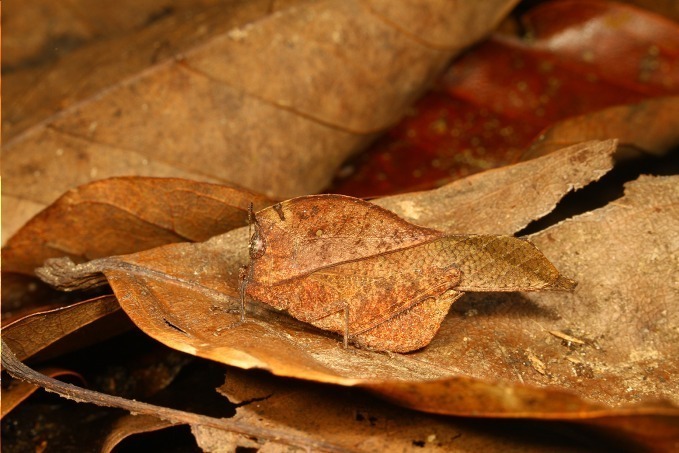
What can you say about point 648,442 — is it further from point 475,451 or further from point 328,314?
point 328,314

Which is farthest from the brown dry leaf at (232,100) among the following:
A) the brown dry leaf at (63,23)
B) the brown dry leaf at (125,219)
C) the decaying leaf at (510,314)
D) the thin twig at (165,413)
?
the thin twig at (165,413)

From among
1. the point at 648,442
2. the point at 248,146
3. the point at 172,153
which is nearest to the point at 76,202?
the point at 172,153

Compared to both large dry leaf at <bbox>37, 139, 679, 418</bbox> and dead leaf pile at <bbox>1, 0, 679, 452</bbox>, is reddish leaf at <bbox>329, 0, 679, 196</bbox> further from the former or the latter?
large dry leaf at <bbox>37, 139, 679, 418</bbox>

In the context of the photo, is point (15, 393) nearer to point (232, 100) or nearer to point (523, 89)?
point (232, 100)

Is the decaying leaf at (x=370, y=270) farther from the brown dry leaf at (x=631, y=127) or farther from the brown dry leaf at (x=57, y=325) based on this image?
the brown dry leaf at (x=631, y=127)

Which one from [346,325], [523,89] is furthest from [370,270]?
[523,89]

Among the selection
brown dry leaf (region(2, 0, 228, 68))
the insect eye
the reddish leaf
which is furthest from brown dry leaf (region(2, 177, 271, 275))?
brown dry leaf (region(2, 0, 228, 68))
